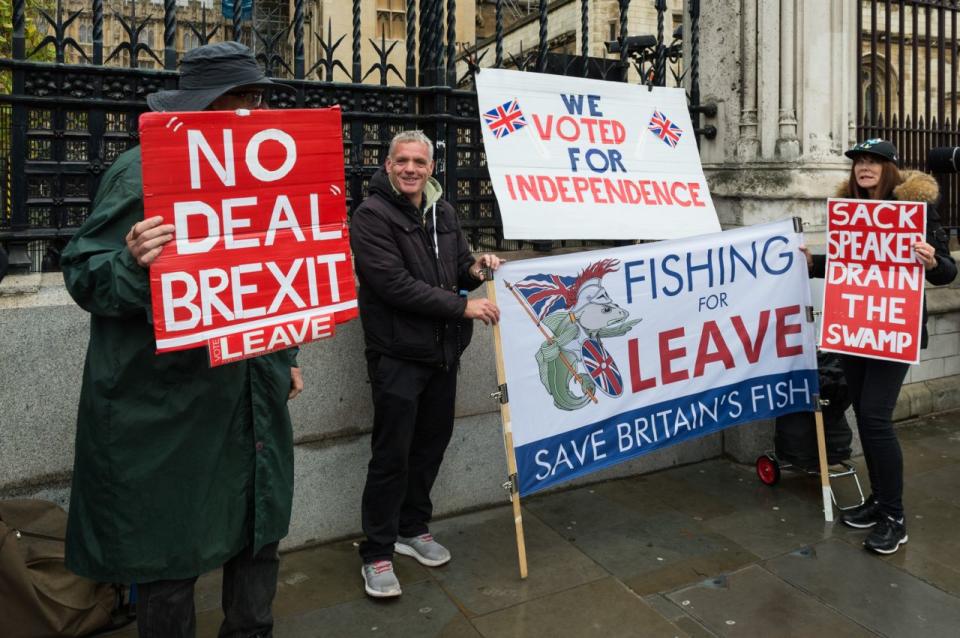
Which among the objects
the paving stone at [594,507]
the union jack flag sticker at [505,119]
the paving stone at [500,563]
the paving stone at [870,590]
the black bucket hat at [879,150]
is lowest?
the paving stone at [870,590]

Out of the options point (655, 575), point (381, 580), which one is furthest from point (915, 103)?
point (381, 580)

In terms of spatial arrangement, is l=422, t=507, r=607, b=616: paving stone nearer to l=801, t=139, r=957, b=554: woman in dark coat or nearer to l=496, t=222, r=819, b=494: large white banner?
l=496, t=222, r=819, b=494: large white banner

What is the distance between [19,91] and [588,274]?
2875mm

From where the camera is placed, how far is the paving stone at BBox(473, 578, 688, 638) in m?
3.41

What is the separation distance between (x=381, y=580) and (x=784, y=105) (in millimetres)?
4074

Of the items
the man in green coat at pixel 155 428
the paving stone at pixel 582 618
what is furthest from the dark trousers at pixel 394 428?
the man in green coat at pixel 155 428

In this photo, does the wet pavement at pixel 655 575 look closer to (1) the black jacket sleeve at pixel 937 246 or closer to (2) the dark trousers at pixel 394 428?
(2) the dark trousers at pixel 394 428

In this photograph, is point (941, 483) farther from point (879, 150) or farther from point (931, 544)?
point (879, 150)

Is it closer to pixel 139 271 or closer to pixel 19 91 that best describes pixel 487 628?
pixel 139 271

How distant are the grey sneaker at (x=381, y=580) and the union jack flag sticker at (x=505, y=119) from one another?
92.8 inches

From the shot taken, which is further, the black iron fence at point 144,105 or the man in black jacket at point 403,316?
the black iron fence at point 144,105

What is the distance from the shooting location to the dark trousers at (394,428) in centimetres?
378

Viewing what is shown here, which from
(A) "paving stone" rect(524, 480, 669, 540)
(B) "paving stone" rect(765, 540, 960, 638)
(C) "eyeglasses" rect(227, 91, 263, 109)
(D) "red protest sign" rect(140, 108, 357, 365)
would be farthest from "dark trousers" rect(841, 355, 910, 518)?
(C) "eyeglasses" rect(227, 91, 263, 109)

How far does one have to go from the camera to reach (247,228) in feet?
8.32
